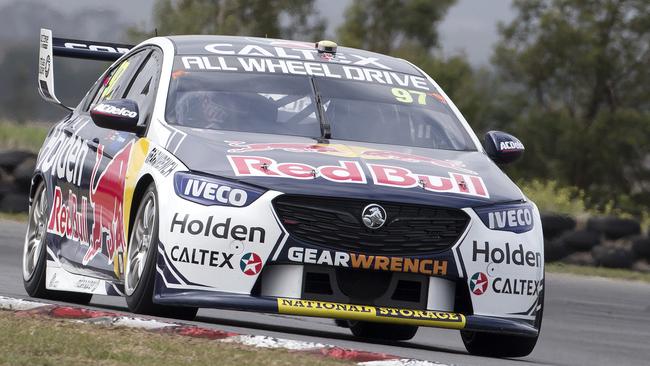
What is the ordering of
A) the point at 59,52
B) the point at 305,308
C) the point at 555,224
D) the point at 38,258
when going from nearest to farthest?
the point at 305,308, the point at 38,258, the point at 59,52, the point at 555,224

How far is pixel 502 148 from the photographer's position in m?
7.94

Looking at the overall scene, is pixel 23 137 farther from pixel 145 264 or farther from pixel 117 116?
pixel 145 264

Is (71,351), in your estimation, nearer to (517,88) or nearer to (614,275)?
(614,275)

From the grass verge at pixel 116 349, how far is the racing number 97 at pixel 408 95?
2.41 meters

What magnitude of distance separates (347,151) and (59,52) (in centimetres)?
347

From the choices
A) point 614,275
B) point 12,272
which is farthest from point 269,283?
point 614,275

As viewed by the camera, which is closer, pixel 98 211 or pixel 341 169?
pixel 341 169

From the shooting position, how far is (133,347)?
18.9 ft

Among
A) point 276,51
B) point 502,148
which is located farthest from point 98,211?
point 502,148

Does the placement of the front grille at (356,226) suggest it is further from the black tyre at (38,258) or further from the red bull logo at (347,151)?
the black tyre at (38,258)

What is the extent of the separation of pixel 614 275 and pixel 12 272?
7677mm

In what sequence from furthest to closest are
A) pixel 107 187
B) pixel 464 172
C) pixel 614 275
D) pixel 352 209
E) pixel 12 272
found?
pixel 614 275 → pixel 12 272 → pixel 107 187 → pixel 464 172 → pixel 352 209

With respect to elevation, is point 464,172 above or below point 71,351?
above

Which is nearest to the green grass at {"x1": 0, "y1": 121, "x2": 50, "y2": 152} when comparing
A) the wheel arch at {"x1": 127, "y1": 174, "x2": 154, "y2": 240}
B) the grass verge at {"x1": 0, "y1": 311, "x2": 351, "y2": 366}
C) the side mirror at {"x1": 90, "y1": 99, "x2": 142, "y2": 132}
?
the side mirror at {"x1": 90, "y1": 99, "x2": 142, "y2": 132}
